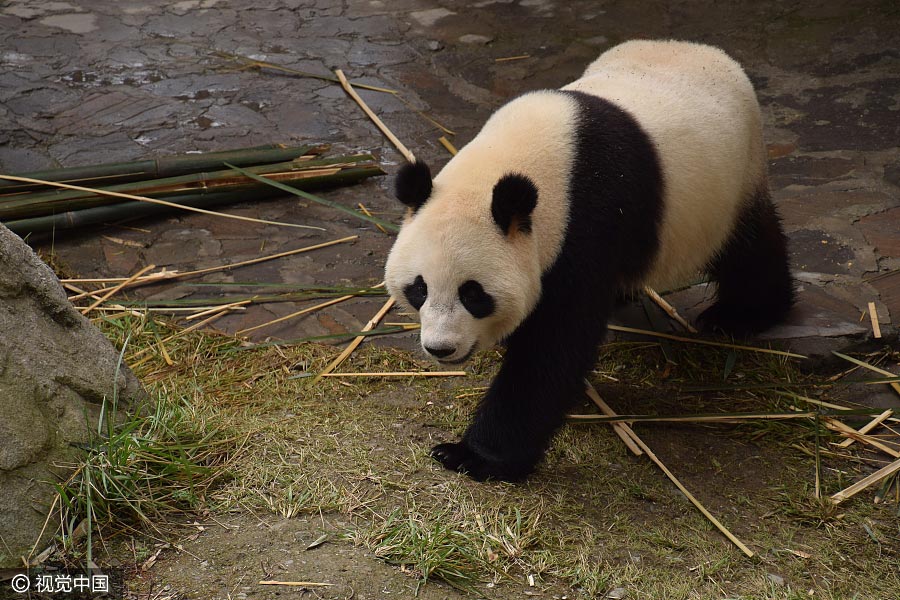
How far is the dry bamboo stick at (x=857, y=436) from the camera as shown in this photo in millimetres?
3584

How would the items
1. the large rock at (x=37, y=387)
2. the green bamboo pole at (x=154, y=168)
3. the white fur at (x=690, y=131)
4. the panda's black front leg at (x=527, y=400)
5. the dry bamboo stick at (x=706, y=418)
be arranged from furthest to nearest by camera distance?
the green bamboo pole at (x=154, y=168), the dry bamboo stick at (x=706, y=418), the white fur at (x=690, y=131), the panda's black front leg at (x=527, y=400), the large rock at (x=37, y=387)

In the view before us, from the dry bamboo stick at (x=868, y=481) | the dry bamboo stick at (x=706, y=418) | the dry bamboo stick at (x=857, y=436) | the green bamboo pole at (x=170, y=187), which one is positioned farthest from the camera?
the green bamboo pole at (x=170, y=187)

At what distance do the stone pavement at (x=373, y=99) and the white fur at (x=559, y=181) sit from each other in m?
1.05

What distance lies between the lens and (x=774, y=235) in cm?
417

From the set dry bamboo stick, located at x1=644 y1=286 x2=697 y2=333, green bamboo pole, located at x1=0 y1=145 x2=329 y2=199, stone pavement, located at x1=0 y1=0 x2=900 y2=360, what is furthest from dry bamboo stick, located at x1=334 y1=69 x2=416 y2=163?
dry bamboo stick, located at x1=644 y1=286 x2=697 y2=333

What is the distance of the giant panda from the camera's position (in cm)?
295

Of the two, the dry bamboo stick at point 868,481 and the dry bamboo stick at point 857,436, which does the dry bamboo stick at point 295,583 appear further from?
the dry bamboo stick at point 857,436

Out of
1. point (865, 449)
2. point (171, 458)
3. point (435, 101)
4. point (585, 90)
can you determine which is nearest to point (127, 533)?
point (171, 458)

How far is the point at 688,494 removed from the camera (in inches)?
133

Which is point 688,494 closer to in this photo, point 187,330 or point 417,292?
point 417,292

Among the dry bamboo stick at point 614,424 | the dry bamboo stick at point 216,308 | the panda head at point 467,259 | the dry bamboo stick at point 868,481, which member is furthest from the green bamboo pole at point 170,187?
the dry bamboo stick at point 868,481

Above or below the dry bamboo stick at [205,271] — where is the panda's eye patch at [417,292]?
above

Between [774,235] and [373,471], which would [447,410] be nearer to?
[373,471]

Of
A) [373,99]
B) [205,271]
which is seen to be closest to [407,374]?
[205,271]
